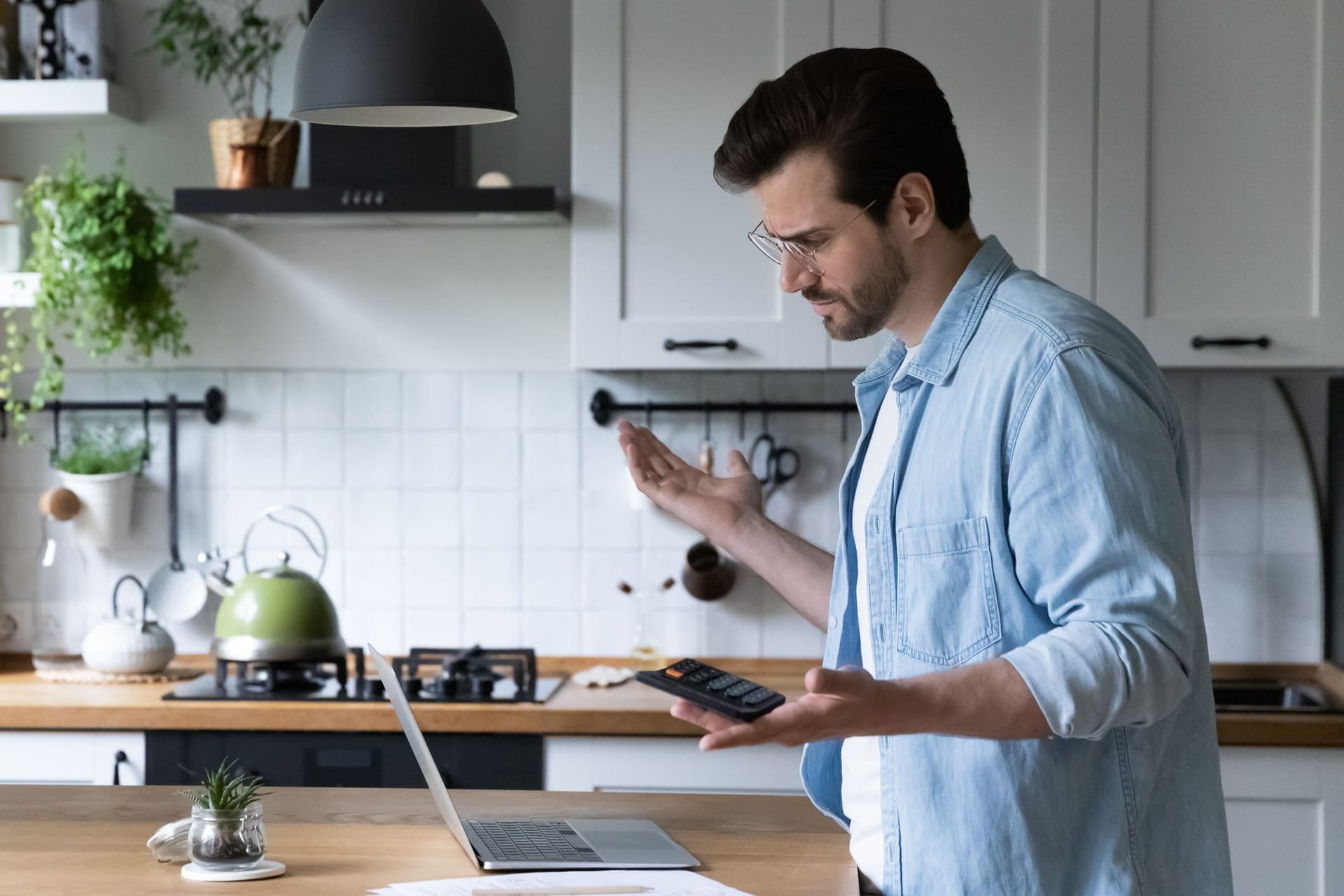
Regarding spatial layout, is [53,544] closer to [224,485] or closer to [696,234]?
[224,485]

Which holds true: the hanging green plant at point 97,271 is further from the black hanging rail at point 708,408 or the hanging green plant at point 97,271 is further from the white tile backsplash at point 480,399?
the black hanging rail at point 708,408

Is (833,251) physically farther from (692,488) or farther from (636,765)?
(636,765)

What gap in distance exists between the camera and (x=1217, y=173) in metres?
2.80

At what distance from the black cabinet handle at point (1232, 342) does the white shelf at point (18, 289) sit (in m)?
2.35

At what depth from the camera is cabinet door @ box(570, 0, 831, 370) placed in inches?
112

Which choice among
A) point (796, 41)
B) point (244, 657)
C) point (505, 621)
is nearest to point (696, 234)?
point (796, 41)

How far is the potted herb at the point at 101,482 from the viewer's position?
3234 millimetres

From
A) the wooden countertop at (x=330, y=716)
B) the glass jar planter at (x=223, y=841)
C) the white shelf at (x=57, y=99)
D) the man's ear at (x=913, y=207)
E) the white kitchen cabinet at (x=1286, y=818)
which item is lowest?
the white kitchen cabinet at (x=1286, y=818)

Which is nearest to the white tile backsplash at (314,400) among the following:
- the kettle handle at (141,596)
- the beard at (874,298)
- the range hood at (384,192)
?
the range hood at (384,192)

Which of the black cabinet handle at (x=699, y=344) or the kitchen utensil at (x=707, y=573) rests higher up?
the black cabinet handle at (x=699, y=344)

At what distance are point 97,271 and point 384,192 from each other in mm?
677

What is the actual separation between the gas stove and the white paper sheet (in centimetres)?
128

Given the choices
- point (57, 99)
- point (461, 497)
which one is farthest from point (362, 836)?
point (57, 99)

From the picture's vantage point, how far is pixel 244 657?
114 inches
